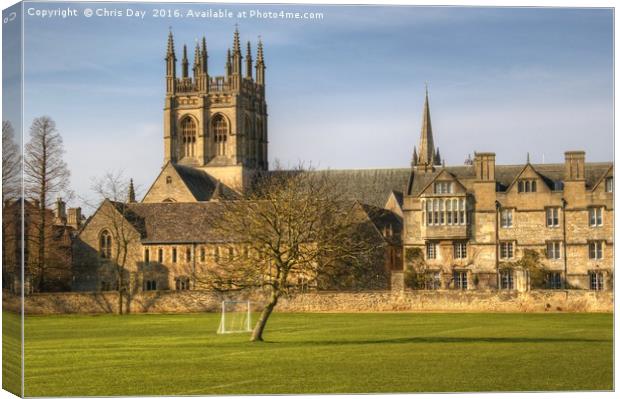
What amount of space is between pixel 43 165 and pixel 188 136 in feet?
186

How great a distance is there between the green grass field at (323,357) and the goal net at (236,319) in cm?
56

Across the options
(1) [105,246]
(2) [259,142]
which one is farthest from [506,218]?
(2) [259,142]

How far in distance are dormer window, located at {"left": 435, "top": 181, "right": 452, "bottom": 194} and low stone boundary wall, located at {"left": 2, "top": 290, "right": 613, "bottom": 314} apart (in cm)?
998

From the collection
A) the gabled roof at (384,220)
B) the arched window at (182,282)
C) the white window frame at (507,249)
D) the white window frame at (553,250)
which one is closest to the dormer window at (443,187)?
the gabled roof at (384,220)

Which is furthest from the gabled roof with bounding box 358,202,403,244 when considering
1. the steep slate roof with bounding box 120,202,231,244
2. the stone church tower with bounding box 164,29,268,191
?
the stone church tower with bounding box 164,29,268,191

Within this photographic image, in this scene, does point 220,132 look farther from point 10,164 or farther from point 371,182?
point 10,164

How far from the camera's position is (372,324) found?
35.8 metres

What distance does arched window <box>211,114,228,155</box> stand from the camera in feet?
262

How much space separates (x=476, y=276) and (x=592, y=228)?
564 cm

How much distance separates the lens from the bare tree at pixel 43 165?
20.0 m

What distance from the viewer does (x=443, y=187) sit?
5431 centimetres

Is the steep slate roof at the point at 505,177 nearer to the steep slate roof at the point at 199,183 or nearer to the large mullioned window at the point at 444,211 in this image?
the large mullioned window at the point at 444,211

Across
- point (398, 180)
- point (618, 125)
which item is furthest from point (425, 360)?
point (398, 180)

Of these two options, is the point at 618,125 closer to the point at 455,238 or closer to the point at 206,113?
the point at 455,238
